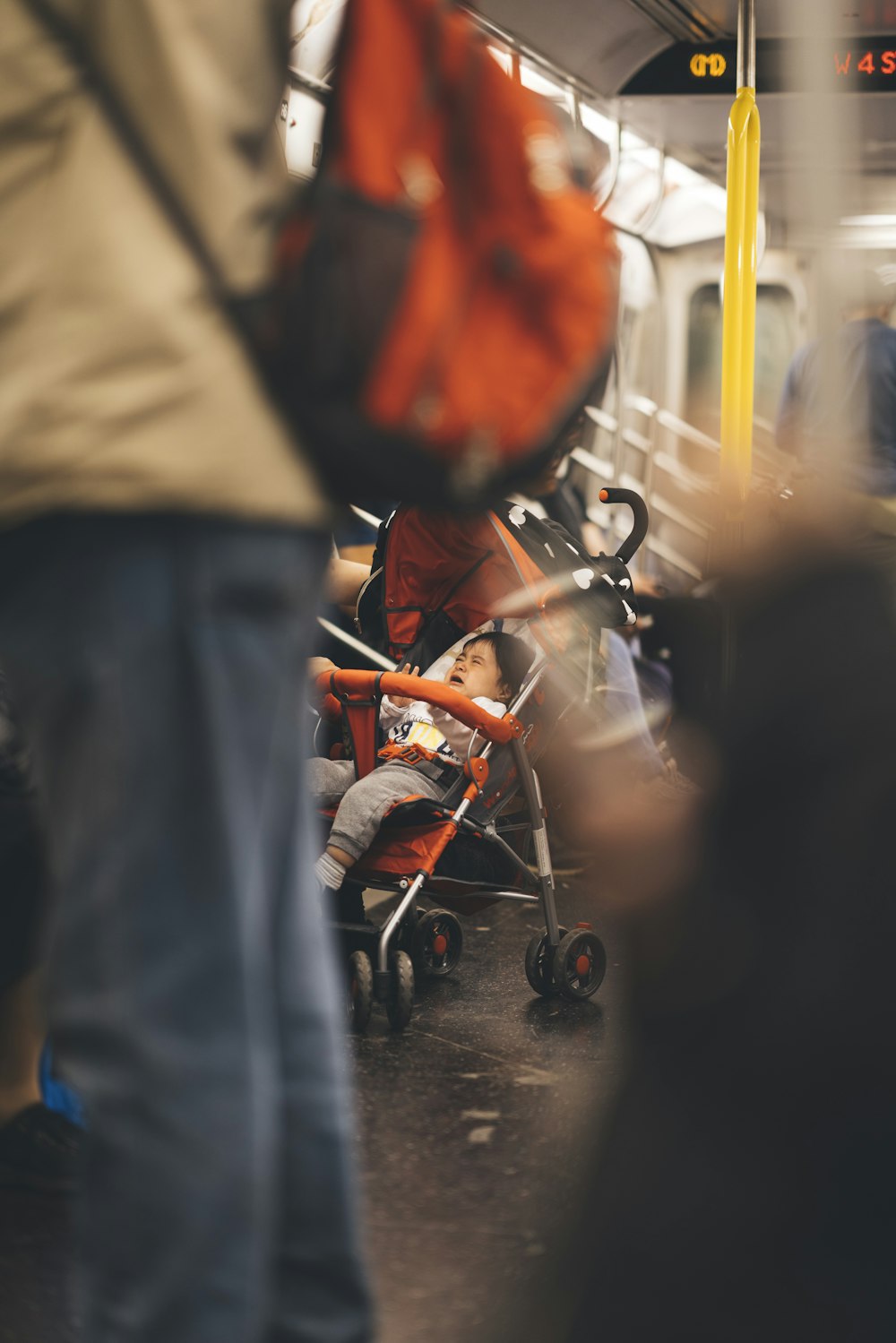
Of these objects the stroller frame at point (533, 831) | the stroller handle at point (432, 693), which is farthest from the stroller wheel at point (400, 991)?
the stroller handle at point (432, 693)

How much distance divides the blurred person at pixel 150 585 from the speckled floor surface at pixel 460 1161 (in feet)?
1.27

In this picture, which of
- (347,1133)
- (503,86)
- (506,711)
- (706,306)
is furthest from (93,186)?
(706,306)

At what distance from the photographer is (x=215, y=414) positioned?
102 centimetres

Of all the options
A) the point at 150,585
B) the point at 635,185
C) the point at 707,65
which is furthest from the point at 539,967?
the point at 635,185

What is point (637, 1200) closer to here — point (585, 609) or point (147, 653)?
point (147, 653)

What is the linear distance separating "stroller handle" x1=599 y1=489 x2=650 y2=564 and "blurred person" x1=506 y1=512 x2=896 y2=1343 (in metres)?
2.21

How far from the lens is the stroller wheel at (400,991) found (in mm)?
2787

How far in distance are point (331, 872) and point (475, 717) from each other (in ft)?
1.36

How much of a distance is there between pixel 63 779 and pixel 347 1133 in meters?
0.40

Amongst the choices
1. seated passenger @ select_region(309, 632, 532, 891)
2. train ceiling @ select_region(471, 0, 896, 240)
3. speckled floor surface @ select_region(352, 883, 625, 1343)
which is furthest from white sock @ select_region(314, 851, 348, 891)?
train ceiling @ select_region(471, 0, 896, 240)

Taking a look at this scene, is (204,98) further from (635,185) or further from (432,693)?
(635,185)

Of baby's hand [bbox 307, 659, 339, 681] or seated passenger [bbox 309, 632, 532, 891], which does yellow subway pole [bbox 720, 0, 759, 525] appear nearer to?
seated passenger [bbox 309, 632, 532, 891]

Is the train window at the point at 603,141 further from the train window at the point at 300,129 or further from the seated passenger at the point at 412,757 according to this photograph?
the seated passenger at the point at 412,757

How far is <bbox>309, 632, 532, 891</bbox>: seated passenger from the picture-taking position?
2936 mm
